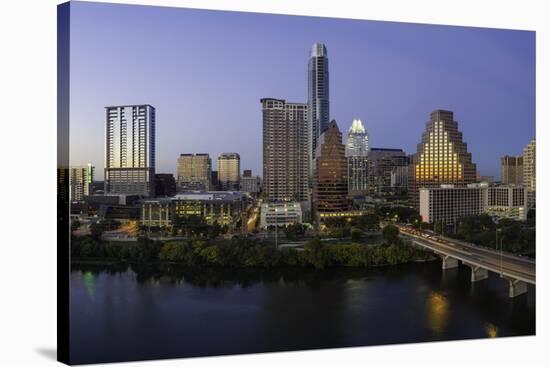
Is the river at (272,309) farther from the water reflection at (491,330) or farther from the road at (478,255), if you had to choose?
the road at (478,255)

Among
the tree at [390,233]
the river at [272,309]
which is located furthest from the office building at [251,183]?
the tree at [390,233]

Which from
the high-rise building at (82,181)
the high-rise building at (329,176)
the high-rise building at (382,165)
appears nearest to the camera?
the high-rise building at (82,181)

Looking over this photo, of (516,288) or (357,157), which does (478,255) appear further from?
(357,157)

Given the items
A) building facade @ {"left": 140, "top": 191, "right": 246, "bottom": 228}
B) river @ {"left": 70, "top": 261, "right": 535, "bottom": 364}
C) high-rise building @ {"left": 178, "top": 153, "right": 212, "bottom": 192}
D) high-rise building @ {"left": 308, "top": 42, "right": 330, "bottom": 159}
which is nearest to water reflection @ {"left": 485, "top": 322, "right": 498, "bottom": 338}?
river @ {"left": 70, "top": 261, "right": 535, "bottom": 364}

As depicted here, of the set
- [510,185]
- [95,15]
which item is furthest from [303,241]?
[95,15]

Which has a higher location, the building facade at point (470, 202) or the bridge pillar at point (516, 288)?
the building facade at point (470, 202)

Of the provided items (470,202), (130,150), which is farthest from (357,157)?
(130,150)

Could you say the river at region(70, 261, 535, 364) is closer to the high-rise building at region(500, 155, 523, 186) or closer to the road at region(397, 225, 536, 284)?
the road at region(397, 225, 536, 284)
